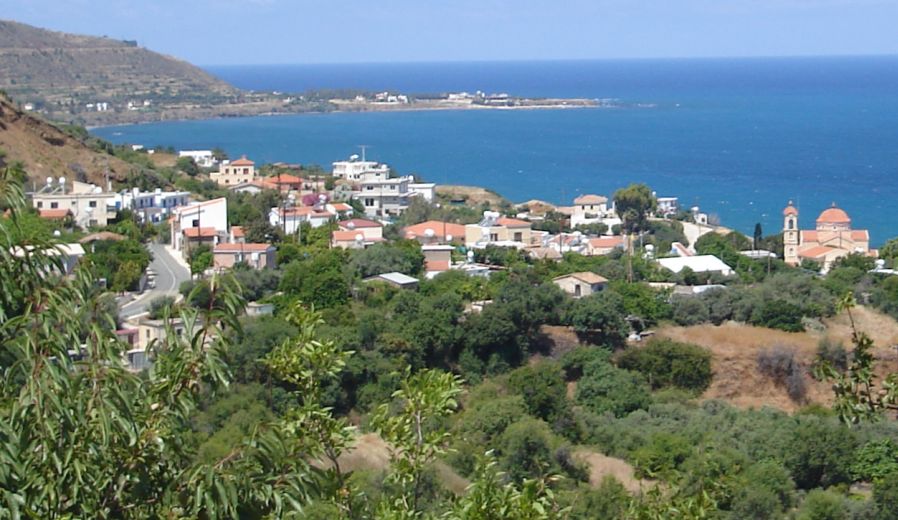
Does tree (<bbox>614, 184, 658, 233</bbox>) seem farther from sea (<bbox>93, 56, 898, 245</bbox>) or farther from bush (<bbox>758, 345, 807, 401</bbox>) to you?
bush (<bbox>758, 345, 807, 401</bbox>)

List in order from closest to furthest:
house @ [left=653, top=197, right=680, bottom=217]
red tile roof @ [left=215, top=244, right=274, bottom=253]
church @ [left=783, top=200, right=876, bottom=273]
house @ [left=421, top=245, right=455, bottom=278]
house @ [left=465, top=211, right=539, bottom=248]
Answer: red tile roof @ [left=215, top=244, right=274, bottom=253]
house @ [left=421, top=245, right=455, bottom=278]
church @ [left=783, top=200, right=876, bottom=273]
house @ [left=465, top=211, right=539, bottom=248]
house @ [left=653, top=197, right=680, bottom=217]

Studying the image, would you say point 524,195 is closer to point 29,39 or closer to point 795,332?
point 795,332

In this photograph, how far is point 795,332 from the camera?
17.6 metres

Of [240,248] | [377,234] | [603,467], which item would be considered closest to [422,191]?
[377,234]

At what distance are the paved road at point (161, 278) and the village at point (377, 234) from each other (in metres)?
0.02


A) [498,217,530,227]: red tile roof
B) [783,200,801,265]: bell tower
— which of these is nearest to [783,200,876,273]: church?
[783,200,801,265]: bell tower

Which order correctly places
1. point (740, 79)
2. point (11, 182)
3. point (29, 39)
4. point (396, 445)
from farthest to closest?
point (740, 79) → point (29, 39) → point (396, 445) → point (11, 182)

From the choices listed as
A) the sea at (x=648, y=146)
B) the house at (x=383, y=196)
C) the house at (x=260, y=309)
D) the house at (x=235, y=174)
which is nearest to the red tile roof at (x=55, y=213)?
the house at (x=260, y=309)

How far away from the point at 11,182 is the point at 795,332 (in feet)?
50.7

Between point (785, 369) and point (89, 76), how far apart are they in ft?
278

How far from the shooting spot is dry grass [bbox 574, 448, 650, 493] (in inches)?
503

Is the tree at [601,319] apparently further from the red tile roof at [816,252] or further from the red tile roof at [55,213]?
the red tile roof at [55,213]

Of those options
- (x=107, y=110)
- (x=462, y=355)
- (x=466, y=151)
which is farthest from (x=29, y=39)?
(x=462, y=355)

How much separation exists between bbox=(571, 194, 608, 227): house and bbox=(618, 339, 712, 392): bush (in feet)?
41.7
